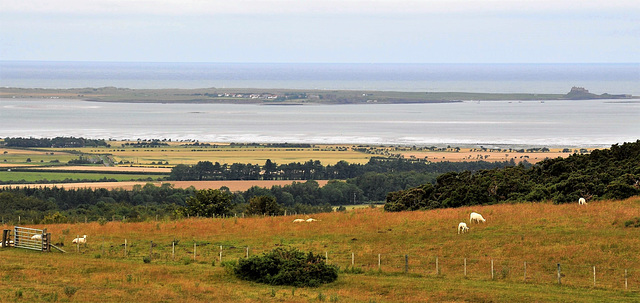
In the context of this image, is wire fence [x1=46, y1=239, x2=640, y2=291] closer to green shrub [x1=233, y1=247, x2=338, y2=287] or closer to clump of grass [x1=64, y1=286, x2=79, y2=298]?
green shrub [x1=233, y1=247, x2=338, y2=287]

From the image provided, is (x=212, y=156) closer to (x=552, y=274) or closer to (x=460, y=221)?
(x=460, y=221)

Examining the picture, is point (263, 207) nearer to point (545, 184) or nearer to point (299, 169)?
point (545, 184)

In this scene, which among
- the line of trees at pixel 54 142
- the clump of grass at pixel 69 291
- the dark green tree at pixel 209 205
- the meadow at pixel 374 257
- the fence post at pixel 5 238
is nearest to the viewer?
the clump of grass at pixel 69 291

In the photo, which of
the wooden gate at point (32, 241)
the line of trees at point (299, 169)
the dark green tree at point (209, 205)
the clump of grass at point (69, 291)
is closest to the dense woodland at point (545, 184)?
the dark green tree at point (209, 205)

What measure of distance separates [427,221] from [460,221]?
1732 millimetres

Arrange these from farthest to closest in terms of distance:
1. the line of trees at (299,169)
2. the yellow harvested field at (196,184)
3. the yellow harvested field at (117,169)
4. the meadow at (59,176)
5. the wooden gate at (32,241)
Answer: the yellow harvested field at (117,169), the line of trees at (299,169), the meadow at (59,176), the yellow harvested field at (196,184), the wooden gate at (32,241)

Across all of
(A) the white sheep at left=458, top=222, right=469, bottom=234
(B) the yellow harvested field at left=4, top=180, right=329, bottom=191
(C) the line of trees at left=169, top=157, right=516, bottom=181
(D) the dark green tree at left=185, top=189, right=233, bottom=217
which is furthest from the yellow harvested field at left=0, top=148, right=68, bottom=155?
(A) the white sheep at left=458, top=222, right=469, bottom=234

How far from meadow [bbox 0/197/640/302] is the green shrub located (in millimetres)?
463

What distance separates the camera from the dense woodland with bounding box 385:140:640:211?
42.8 m

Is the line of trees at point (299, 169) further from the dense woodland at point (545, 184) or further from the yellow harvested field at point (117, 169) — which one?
the dense woodland at point (545, 184)

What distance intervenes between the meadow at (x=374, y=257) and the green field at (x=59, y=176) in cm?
6100

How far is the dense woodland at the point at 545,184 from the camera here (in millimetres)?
42750

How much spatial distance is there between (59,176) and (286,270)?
277 ft

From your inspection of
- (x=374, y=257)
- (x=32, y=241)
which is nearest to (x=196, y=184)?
(x=32, y=241)
